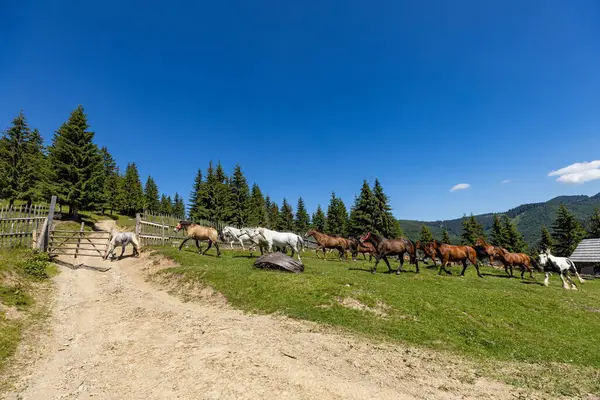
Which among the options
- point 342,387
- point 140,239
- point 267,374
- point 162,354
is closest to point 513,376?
point 342,387

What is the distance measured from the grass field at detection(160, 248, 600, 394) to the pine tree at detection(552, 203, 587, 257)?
59.0 metres

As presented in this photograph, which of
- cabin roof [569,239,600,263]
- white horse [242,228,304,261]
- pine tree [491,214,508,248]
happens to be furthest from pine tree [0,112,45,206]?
pine tree [491,214,508,248]

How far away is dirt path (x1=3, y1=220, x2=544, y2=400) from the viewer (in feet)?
17.7

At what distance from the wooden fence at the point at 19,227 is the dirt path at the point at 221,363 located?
27.3 ft

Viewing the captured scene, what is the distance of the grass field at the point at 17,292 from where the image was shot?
7277 mm

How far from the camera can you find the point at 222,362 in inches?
250

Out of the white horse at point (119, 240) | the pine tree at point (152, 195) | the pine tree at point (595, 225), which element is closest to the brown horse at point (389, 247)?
the white horse at point (119, 240)

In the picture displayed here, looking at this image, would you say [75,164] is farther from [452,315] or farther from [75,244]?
[452,315]

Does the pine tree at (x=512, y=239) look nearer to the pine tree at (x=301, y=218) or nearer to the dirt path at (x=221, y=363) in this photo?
the pine tree at (x=301, y=218)

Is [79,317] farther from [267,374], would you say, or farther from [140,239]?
[140,239]

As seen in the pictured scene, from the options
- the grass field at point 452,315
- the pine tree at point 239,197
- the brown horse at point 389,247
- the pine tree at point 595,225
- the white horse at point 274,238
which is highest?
the pine tree at point 239,197

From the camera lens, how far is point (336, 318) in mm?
9719

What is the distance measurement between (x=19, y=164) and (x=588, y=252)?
85.4 m

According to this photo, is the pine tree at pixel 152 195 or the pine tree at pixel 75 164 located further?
the pine tree at pixel 152 195
